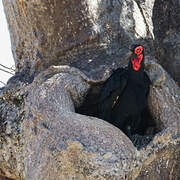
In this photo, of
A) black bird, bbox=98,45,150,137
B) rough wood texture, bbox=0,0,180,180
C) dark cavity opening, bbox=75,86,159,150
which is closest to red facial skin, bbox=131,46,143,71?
black bird, bbox=98,45,150,137

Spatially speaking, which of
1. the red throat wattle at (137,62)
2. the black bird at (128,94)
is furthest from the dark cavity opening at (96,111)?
the red throat wattle at (137,62)

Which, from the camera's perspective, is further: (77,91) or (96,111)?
(96,111)

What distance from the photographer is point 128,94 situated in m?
3.03

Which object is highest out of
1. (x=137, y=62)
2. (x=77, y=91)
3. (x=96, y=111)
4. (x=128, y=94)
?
(x=137, y=62)

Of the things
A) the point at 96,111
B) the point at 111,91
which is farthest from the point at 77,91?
the point at 96,111

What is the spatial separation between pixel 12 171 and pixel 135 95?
105 centimetres

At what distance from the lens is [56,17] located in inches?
126

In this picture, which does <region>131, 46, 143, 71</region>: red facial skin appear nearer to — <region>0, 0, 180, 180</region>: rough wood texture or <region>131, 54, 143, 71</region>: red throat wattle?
<region>131, 54, 143, 71</region>: red throat wattle

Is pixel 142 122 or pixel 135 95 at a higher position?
pixel 135 95

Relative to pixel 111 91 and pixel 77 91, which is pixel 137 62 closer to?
pixel 111 91

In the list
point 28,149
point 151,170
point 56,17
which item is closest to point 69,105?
point 28,149

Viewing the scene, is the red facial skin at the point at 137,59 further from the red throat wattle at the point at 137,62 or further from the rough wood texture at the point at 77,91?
the rough wood texture at the point at 77,91

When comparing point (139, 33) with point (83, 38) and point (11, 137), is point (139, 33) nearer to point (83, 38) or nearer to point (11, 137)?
point (83, 38)

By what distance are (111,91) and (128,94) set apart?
0.71 feet
